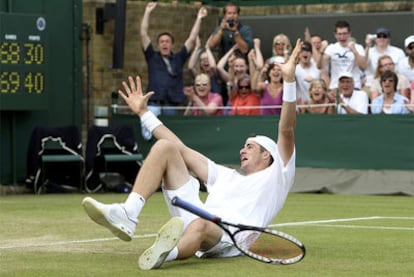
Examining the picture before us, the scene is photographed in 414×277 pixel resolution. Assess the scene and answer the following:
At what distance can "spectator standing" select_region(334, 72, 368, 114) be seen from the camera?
60.7 ft

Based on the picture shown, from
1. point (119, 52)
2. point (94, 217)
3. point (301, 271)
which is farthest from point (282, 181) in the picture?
point (119, 52)

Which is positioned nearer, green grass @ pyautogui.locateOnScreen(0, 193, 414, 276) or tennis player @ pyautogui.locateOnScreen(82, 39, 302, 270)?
green grass @ pyautogui.locateOnScreen(0, 193, 414, 276)

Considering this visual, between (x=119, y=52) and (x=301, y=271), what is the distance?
40.4 ft

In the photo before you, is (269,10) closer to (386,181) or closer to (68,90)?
(68,90)

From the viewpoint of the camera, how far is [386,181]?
18266mm

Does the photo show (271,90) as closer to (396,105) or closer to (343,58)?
(343,58)

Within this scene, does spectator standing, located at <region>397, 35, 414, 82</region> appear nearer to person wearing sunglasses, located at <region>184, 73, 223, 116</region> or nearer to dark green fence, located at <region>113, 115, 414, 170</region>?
dark green fence, located at <region>113, 115, 414, 170</region>

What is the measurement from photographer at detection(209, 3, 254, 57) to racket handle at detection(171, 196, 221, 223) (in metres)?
12.0

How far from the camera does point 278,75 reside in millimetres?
19141

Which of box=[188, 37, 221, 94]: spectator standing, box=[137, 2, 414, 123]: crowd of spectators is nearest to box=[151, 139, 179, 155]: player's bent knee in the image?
box=[137, 2, 414, 123]: crowd of spectators

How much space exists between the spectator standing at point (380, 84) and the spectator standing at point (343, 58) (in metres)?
0.61

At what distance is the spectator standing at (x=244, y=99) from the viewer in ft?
63.5

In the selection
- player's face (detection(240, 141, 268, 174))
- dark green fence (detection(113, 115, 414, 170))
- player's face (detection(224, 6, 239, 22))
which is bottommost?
dark green fence (detection(113, 115, 414, 170))

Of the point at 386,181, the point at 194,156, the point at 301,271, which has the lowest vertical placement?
the point at 386,181
